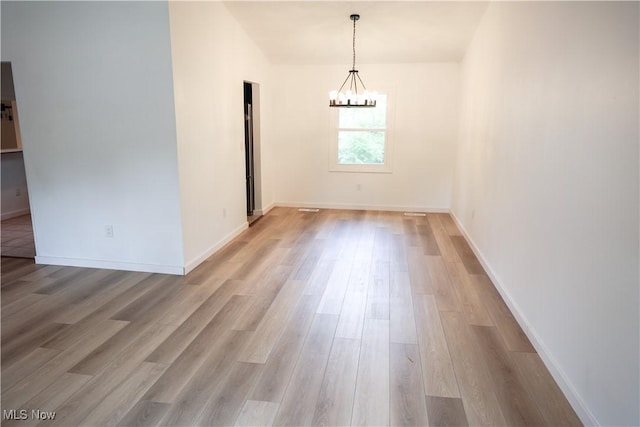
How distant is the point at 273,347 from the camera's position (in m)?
2.59

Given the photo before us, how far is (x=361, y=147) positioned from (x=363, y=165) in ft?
0.99

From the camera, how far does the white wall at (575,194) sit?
65.2 inches

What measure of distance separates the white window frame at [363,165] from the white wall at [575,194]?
3000 millimetres

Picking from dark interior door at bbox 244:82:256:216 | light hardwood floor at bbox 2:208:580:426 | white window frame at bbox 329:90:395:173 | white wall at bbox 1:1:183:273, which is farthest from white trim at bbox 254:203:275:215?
white wall at bbox 1:1:183:273

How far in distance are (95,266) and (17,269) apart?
0.71 m

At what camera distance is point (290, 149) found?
7023 mm

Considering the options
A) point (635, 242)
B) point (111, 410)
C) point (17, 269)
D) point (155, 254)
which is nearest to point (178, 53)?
point (155, 254)

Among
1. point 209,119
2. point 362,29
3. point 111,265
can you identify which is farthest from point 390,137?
point 111,265

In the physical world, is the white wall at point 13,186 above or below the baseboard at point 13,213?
above

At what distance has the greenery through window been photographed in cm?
673

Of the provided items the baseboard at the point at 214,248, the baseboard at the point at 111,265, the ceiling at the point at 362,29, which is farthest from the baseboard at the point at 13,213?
the ceiling at the point at 362,29

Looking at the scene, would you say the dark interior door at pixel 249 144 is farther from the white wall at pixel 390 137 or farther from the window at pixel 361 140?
the window at pixel 361 140

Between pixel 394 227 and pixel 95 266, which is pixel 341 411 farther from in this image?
pixel 394 227

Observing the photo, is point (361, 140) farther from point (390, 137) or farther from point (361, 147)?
point (390, 137)
